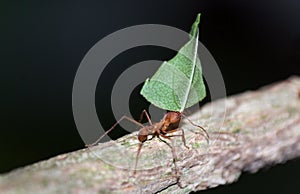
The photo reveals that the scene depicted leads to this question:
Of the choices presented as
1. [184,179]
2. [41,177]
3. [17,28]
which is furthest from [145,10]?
[41,177]

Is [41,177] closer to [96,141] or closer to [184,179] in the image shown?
[96,141]

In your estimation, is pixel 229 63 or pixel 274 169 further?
pixel 229 63

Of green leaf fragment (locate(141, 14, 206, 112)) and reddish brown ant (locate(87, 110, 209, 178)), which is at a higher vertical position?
green leaf fragment (locate(141, 14, 206, 112))

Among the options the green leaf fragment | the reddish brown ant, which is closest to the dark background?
the reddish brown ant

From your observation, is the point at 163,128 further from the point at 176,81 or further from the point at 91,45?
the point at 91,45

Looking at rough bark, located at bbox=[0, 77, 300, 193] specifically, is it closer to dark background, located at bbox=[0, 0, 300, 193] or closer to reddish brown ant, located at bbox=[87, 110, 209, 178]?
reddish brown ant, located at bbox=[87, 110, 209, 178]

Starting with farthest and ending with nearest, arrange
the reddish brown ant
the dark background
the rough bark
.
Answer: the dark background, the reddish brown ant, the rough bark

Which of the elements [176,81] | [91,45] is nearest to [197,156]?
[176,81]

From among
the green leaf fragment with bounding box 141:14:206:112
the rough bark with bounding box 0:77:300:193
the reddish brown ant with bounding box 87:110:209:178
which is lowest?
the rough bark with bounding box 0:77:300:193
